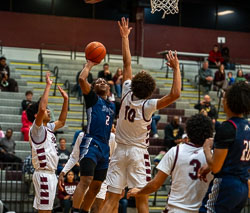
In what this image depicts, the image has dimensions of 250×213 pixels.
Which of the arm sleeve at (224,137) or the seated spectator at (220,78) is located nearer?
the arm sleeve at (224,137)

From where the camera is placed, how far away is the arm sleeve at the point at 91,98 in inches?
340

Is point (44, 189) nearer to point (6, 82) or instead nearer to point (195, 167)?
point (195, 167)

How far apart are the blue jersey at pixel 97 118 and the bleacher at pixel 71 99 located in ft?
22.7

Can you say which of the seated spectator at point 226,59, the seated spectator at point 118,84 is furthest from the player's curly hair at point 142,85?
the seated spectator at point 226,59

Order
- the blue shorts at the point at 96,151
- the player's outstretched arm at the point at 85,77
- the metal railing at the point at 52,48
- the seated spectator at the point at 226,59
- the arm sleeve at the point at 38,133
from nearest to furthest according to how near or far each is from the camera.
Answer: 1. the player's outstretched arm at the point at 85,77
2. the blue shorts at the point at 96,151
3. the arm sleeve at the point at 38,133
4. the metal railing at the point at 52,48
5. the seated spectator at the point at 226,59

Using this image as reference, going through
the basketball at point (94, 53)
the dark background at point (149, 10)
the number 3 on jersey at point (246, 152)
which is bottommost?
the number 3 on jersey at point (246, 152)

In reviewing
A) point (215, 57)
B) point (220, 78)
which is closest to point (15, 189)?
point (220, 78)

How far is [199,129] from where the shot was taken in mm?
5984

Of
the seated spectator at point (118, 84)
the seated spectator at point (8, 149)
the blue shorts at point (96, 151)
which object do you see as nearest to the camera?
the blue shorts at point (96, 151)

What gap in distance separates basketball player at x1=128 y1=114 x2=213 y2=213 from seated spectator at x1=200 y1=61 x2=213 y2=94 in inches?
649

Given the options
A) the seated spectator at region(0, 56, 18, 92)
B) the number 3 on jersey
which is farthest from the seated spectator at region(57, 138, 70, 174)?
the number 3 on jersey

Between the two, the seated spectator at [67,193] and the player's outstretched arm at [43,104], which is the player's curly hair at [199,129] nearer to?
the player's outstretched arm at [43,104]

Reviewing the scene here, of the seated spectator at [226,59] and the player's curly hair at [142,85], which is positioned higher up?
the seated spectator at [226,59]

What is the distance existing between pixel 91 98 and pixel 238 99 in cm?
325
